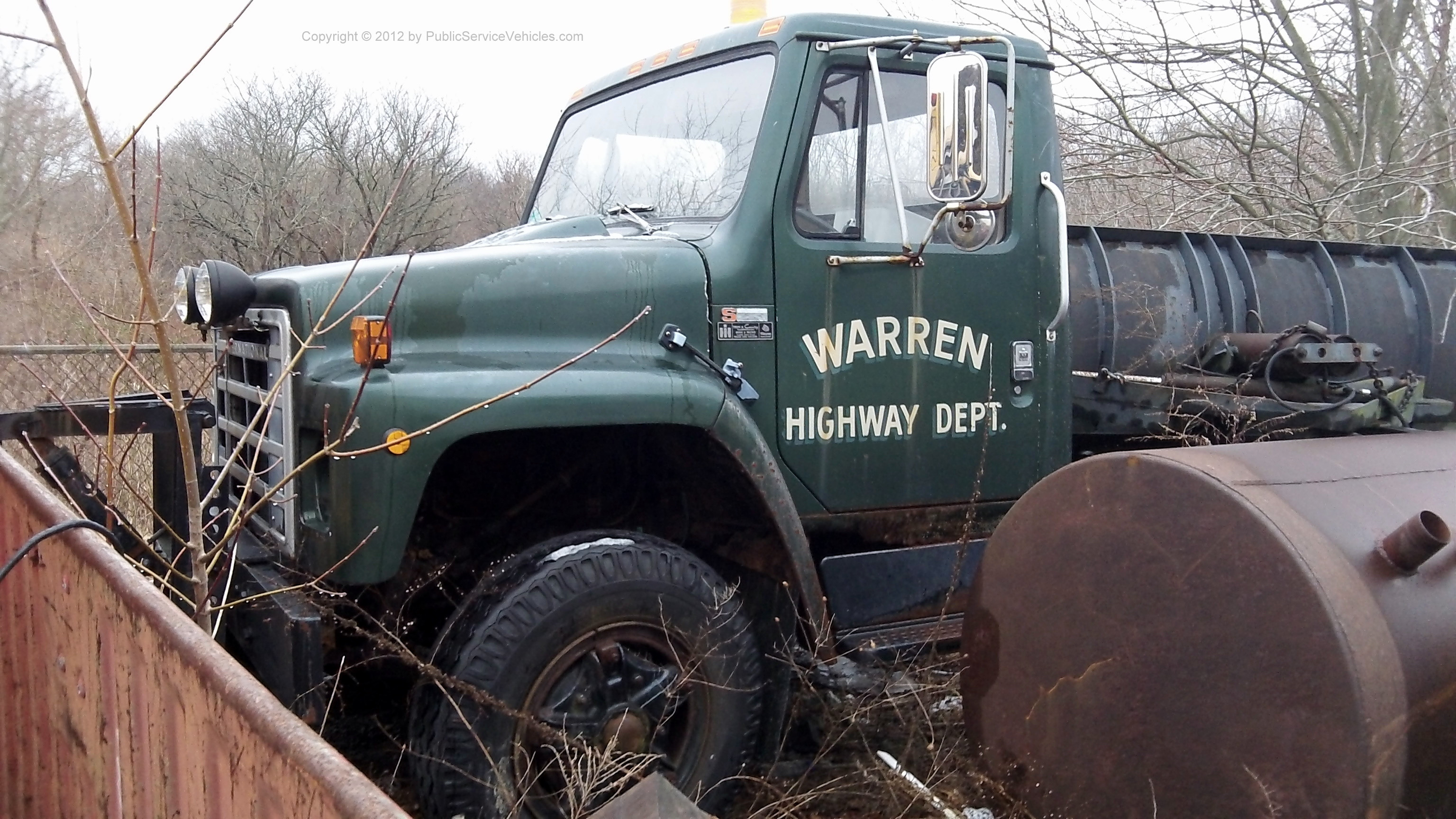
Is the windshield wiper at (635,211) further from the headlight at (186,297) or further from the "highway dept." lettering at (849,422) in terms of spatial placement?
the headlight at (186,297)

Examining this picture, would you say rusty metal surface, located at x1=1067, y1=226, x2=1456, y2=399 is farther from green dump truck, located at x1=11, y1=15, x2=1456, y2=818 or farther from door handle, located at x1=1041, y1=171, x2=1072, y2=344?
door handle, located at x1=1041, y1=171, x2=1072, y2=344

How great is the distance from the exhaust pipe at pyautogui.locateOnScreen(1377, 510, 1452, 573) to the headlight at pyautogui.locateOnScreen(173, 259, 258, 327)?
2.85 metres

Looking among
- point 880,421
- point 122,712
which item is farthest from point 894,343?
point 122,712

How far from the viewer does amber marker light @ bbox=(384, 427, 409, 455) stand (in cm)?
273

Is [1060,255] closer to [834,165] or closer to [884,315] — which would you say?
[884,315]

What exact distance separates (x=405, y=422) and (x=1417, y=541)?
228 cm

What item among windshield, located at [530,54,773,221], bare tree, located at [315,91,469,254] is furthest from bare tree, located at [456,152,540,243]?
windshield, located at [530,54,773,221]

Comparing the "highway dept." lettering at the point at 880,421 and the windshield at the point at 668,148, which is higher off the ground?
the windshield at the point at 668,148

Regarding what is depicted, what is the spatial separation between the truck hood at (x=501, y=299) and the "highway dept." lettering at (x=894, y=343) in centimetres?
41

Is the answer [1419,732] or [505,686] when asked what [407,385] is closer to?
[505,686]

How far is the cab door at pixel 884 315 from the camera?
3514mm

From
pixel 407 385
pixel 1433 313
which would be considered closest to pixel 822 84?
pixel 407 385

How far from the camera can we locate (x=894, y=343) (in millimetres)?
3646

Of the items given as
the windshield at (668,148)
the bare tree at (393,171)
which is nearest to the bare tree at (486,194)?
the bare tree at (393,171)
